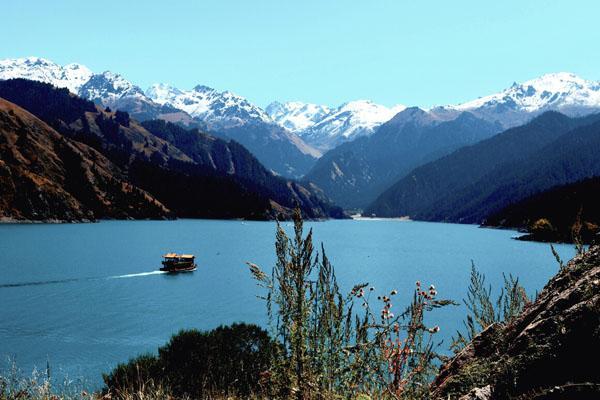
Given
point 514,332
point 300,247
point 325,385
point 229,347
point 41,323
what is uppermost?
point 300,247

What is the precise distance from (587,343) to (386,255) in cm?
15097

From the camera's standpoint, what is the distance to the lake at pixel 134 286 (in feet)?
174

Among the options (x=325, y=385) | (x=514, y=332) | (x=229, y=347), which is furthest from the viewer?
(x=229, y=347)

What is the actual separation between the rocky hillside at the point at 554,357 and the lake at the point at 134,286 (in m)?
12.3

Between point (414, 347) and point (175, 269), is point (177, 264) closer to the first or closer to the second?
point (175, 269)

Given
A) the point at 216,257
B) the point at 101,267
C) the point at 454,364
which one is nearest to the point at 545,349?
the point at 454,364

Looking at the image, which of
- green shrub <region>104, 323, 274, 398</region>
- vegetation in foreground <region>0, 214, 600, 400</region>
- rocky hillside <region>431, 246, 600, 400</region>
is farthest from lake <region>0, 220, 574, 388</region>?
rocky hillside <region>431, 246, 600, 400</region>

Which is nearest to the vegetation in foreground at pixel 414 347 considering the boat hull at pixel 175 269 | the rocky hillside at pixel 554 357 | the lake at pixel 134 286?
the rocky hillside at pixel 554 357

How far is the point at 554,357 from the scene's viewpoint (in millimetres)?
3428

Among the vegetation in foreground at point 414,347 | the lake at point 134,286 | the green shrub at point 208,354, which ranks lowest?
the lake at point 134,286

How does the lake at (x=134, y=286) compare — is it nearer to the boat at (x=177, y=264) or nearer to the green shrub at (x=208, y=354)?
the green shrub at (x=208, y=354)

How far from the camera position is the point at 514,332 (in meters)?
4.54

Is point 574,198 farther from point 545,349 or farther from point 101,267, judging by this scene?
point 545,349

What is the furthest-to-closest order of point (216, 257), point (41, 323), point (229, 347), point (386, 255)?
1. point (386, 255)
2. point (216, 257)
3. point (41, 323)
4. point (229, 347)
